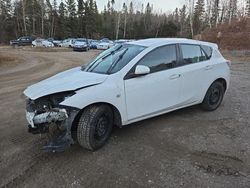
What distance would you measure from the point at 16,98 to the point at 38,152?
3.62 metres

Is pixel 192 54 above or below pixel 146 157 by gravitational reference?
above

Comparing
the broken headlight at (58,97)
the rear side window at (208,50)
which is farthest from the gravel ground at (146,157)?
the rear side window at (208,50)

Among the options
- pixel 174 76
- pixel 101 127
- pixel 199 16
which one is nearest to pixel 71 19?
pixel 199 16

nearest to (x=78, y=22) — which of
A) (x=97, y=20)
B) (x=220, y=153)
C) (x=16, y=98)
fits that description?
(x=97, y=20)

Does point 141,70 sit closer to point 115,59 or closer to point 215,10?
point 115,59

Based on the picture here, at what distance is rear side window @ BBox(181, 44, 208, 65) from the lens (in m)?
5.31

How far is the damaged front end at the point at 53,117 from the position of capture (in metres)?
3.80

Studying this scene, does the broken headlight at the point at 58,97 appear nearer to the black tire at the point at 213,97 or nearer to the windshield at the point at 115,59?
the windshield at the point at 115,59

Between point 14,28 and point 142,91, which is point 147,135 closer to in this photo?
point 142,91

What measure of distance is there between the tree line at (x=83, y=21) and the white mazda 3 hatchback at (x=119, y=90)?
53.6 m

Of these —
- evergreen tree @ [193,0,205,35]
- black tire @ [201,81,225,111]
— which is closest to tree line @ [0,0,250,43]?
evergreen tree @ [193,0,205,35]

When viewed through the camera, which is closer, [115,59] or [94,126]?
[94,126]

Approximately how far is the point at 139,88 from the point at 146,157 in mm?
1127

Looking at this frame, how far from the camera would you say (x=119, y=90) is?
13.8 feet
